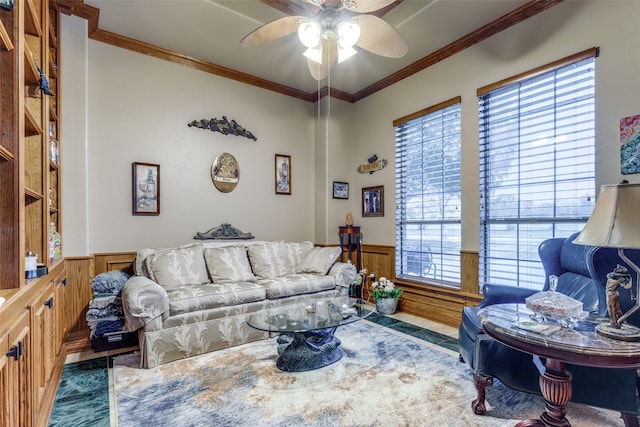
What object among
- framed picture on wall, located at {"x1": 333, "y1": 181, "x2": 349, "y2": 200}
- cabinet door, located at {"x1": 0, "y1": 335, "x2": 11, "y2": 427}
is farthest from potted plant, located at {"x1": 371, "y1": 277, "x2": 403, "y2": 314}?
cabinet door, located at {"x1": 0, "y1": 335, "x2": 11, "y2": 427}

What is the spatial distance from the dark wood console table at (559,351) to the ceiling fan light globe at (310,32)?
210 cm

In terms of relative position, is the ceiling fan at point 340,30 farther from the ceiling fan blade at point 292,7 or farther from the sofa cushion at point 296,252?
the sofa cushion at point 296,252

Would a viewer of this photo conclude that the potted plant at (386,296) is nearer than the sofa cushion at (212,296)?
No

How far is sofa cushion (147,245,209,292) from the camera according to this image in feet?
10.0

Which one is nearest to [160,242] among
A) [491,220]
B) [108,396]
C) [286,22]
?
[108,396]

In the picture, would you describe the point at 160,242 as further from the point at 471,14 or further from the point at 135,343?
the point at 471,14

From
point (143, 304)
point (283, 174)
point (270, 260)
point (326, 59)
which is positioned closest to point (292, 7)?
A: point (326, 59)

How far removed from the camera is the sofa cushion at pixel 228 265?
3.39 m

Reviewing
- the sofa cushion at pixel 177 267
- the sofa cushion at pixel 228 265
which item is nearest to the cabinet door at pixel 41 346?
the sofa cushion at pixel 177 267

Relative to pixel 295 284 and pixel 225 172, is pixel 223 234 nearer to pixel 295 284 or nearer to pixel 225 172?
pixel 225 172

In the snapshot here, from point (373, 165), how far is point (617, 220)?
3230mm

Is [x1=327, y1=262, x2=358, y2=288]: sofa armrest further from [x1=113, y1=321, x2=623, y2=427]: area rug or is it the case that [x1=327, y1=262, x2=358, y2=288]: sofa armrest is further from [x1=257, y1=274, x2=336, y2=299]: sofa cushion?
[x1=113, y1=321, x2=623, y2=427]: area rug

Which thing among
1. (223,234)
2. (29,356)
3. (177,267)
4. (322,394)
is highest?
(223,234)

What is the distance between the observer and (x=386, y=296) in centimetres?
398
